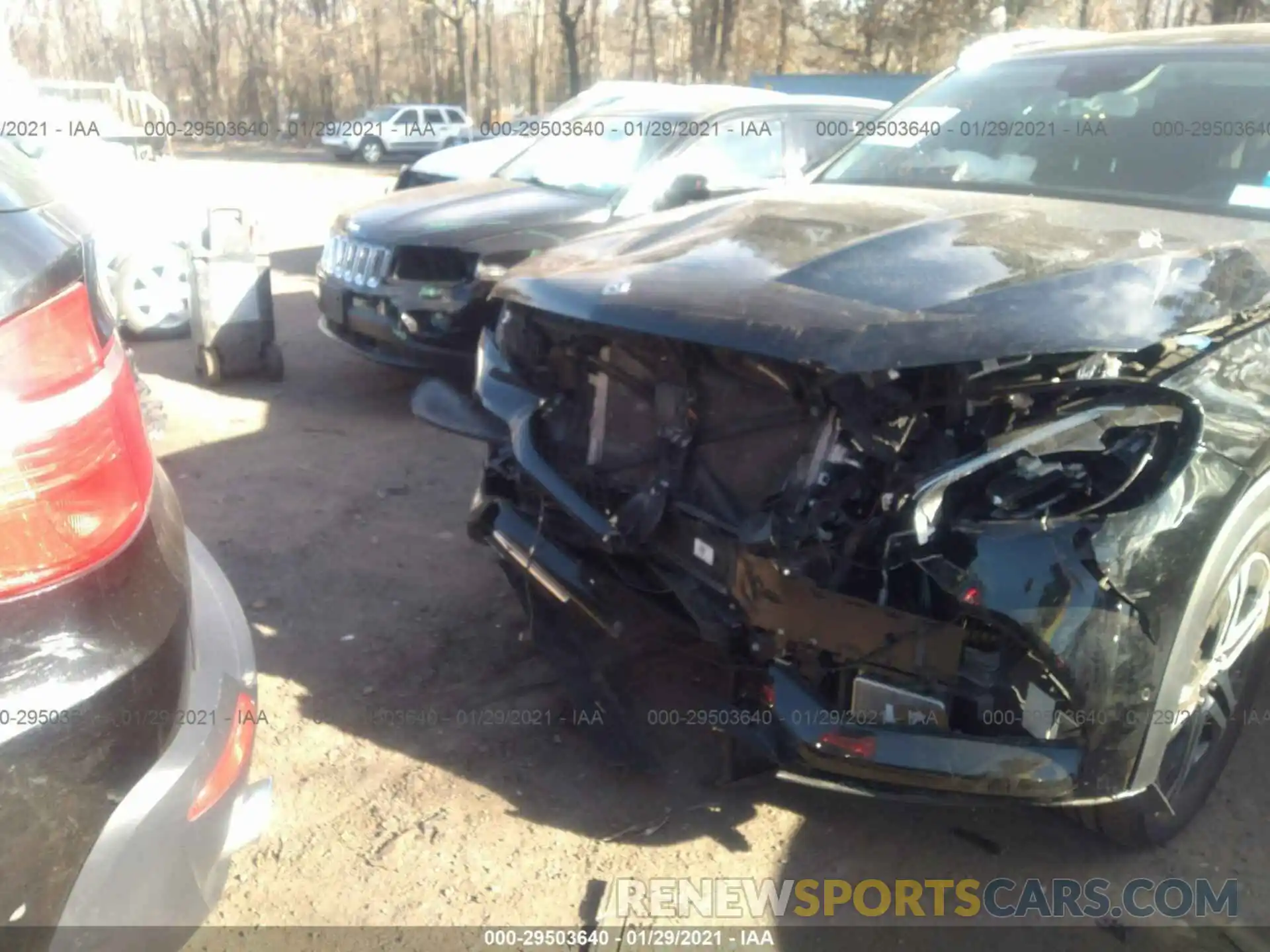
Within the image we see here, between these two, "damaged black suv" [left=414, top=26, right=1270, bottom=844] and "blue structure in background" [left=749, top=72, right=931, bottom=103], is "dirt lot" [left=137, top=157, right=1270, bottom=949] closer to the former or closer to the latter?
"damaged black suv" [left=414, top=26, right=1270, bottom=844]

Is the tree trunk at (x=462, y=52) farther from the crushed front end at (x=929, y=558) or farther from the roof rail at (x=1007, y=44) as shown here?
the crushed front end at (x=929, y=558)

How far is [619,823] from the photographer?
2.82 m

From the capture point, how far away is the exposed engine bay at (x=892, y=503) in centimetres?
213

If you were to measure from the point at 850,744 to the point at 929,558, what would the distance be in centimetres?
45

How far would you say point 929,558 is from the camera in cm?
215

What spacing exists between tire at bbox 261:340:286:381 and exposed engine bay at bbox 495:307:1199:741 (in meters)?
4.47

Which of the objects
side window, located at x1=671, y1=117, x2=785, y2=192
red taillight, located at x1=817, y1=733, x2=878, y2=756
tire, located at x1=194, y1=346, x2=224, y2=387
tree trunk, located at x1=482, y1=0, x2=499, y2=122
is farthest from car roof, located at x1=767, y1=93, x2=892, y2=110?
tree trunk, located at x1=482, y1=0, x2=499, y2=122

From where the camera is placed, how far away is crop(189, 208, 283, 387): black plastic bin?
6336 mm

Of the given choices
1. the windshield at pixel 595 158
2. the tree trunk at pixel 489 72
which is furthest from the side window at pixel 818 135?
the tree trunk at pixel 489 72

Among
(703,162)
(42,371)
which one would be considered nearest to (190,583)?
(42,371)

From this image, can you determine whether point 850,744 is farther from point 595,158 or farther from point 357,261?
point 595,158

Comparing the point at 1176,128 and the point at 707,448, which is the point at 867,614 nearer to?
the point at 707,448

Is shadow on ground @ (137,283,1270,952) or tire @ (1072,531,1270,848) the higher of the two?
tire @ (1072,531,1270,848)

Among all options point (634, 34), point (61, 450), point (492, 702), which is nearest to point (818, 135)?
point (492, 702)
